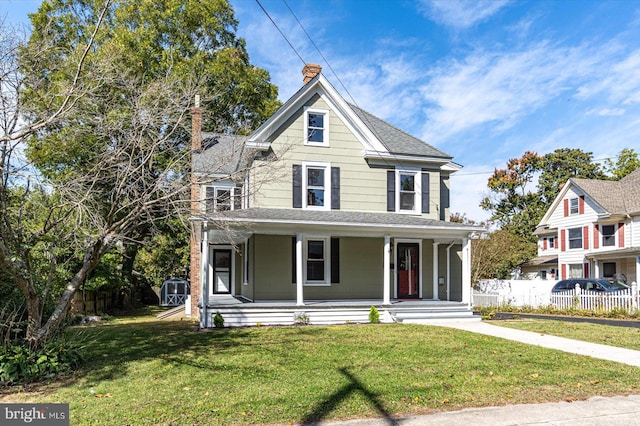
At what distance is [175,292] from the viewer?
2747cm

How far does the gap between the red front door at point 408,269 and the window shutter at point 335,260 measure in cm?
238

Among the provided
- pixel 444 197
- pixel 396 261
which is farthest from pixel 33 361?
pixel 444 197

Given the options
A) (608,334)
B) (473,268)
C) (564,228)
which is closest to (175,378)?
(608,334)

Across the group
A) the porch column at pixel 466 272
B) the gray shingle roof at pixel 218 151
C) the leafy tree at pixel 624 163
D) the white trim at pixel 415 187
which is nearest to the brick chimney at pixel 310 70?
the gray shingle roof at pixel 218 151

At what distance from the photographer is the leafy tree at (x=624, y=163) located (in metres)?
42.4

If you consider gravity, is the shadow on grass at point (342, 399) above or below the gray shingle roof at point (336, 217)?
below

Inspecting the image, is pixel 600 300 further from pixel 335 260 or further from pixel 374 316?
pixel 335 260

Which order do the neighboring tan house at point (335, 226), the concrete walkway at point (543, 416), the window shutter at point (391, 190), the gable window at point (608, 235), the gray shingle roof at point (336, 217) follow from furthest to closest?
1. the gable window at point (608, 235)
2. the window shutter at point (391, 190)
3. the neighboring tan house at point (335, 226)
4. the gray shingle roof at point (336, 217)
5. the concrete walkway at point (543, 416)

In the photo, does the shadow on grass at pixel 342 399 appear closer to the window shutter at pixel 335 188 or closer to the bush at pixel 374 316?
the bush at pixel 374 316

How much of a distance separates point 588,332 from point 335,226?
7.33 metres

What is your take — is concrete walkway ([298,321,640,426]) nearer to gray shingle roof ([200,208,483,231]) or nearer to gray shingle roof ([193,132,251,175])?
gray shingle roof ([200,208,483,231])

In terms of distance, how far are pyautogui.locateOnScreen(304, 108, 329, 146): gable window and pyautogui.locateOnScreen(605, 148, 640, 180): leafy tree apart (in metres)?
38.5

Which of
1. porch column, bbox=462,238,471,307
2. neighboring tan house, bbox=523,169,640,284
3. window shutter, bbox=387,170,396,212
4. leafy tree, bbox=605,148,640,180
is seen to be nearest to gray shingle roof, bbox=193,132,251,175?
window shutter, bbox=387,170,396,212

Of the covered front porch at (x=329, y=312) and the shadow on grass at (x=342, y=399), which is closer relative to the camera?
the shadow on grass at (x=342, y=399)
